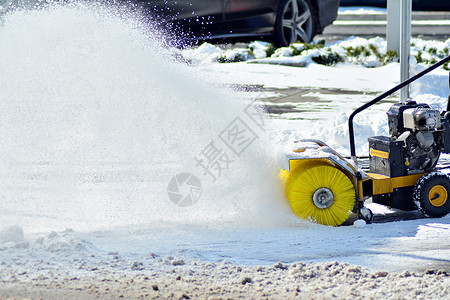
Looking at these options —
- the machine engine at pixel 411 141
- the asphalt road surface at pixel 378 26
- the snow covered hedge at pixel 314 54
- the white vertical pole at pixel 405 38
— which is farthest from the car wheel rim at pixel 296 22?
the machine engine at pixel 411 141

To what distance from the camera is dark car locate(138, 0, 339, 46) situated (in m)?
11.3

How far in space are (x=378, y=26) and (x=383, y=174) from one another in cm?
1072

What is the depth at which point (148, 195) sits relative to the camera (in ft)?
20.0

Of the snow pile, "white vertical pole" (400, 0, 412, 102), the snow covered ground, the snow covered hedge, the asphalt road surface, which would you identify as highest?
the asphalt road surface

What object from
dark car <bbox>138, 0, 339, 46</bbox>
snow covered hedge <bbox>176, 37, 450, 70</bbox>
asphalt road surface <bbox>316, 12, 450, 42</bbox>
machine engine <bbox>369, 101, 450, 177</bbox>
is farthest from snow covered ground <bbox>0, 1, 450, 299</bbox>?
asphalt road surface <bbox>316, 12, 450, 42</bbox>

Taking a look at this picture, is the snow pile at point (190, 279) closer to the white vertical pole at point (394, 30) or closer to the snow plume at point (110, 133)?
the snow plume at point (110, 133)

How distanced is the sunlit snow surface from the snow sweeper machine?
0.14 meters

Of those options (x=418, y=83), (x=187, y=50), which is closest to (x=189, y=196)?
(x=418, y=83)

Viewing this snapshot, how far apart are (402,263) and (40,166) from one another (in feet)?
13.0

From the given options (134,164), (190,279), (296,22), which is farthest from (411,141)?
(296,22)

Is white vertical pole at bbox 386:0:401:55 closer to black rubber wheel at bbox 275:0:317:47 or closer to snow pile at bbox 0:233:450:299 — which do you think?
black rubber wheel at bbox 275:0:317:47

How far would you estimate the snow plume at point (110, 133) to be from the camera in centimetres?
569

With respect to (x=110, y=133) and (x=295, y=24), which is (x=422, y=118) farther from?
(x=295, y=24)

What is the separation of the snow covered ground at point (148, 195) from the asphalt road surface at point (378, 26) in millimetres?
7495
